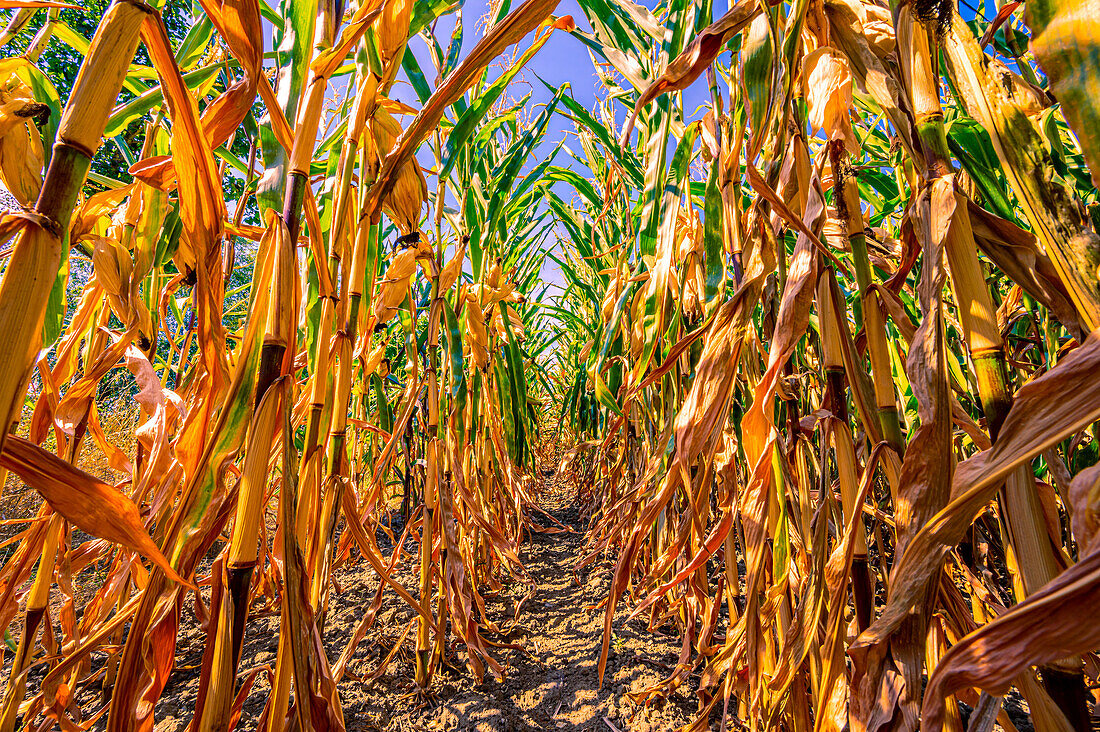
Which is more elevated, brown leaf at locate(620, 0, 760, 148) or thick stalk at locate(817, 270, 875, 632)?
brown leaf at locate(620, 0, 760, 148)

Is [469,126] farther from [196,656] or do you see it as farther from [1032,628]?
[196,656]

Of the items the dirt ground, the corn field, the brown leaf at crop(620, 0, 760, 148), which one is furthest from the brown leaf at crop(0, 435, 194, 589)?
the dirt ground

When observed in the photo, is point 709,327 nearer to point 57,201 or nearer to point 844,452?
point 844,452

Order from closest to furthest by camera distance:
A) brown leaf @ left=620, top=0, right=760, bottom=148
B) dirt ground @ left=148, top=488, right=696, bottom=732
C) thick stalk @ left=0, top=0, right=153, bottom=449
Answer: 1. thick stalk @ left=0, top=0, right=153, bottom=449
2. brown leaf @ left=620, top=0, right=760, bottom=148
3. dirt ground @ left=148, top=488, right=696, bottom=732

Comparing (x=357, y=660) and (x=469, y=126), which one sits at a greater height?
(x=469, y=126)

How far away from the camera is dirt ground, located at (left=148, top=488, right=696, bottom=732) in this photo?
768 mm

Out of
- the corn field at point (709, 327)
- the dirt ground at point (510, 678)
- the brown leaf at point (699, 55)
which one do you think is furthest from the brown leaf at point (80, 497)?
the dirt ground at point (510, 678)

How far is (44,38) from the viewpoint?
1.26ft

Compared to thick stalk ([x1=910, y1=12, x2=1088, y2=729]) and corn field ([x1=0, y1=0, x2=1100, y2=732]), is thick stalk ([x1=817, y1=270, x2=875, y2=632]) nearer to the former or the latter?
corn field ([x1=0, y1=0, x2=1100, y2=732])

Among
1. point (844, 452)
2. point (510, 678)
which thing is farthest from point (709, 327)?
point (510, 678)

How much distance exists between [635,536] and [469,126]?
492mm

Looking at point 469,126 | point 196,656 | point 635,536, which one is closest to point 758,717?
point 635,536

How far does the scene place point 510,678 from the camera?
0.89 meters

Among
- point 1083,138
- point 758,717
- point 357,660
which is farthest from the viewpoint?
point 357,660
